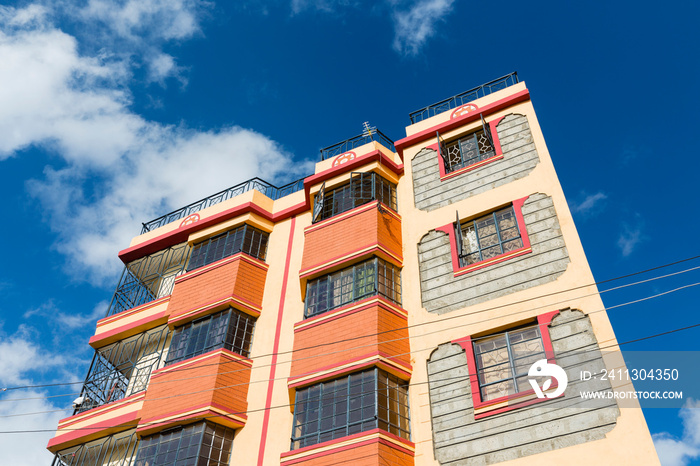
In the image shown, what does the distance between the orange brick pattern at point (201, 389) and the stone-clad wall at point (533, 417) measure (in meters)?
5.98

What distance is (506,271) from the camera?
15.2m

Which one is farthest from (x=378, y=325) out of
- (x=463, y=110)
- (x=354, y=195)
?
(x=463, y=110)

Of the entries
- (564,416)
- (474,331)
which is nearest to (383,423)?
(474,331)

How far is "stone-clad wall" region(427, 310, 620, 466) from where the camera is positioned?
1208 cm

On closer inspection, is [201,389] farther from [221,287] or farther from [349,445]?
[349,445]

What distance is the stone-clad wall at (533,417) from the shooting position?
476 inches

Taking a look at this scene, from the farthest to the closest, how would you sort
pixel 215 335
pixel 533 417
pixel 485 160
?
Answer: pixel 215 335, pixel 485 160, pixel 533 417

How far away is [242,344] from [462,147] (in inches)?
373

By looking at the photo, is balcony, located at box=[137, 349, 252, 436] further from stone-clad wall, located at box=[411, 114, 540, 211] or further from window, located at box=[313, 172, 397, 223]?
stone-clad wall, located at box=[411, 114, 540, 211]

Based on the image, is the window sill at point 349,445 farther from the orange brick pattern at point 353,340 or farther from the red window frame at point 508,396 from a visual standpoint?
the orange brick pattern at point 353,340

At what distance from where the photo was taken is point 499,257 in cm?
1547

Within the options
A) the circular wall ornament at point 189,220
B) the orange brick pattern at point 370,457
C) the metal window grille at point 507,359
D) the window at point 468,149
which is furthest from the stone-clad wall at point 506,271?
the circular wall ornament at point 189,220

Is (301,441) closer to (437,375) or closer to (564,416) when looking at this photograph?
(437,375)

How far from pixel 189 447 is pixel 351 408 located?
491 centimetres
